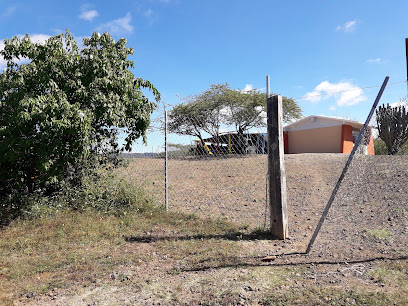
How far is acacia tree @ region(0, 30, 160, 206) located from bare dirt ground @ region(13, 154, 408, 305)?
1539mm

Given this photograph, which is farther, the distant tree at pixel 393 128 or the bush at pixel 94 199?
the distant tree at pixel 393 128

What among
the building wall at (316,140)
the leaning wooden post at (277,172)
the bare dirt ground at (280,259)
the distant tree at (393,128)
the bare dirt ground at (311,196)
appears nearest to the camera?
the bare dirt ground at (280,259)

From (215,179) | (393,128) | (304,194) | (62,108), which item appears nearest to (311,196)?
(304,194)

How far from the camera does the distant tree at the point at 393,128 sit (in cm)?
1367

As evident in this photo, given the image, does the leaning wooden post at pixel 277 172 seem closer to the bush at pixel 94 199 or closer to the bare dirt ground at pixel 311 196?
the bare dirt ground at pixel 311 196

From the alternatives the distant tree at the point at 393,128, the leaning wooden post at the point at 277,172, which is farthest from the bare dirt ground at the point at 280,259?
the distant tree at the point at 393,128

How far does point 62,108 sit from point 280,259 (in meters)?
3.88

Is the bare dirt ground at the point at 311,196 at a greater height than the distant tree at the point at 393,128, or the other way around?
the distant tree at the point at 393,128

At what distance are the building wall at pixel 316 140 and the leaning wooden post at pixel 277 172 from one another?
16.0 metres

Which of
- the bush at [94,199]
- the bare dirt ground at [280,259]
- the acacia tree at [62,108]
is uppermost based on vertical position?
the acacia tree at [62,108]

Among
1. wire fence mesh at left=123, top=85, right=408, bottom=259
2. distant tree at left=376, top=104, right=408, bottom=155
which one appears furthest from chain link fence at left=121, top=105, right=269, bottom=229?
distant tree at left=376, top=104, right=408, bottom=155

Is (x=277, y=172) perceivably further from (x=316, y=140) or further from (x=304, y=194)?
(x=316, y=140)

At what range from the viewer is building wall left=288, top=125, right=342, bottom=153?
19.4 m

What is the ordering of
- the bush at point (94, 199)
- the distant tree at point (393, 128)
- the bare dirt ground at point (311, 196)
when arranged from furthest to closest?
the distant tree at point (393, 128)
the bush at point (94, 199)
the bare dirt ground at point (311, 196)
